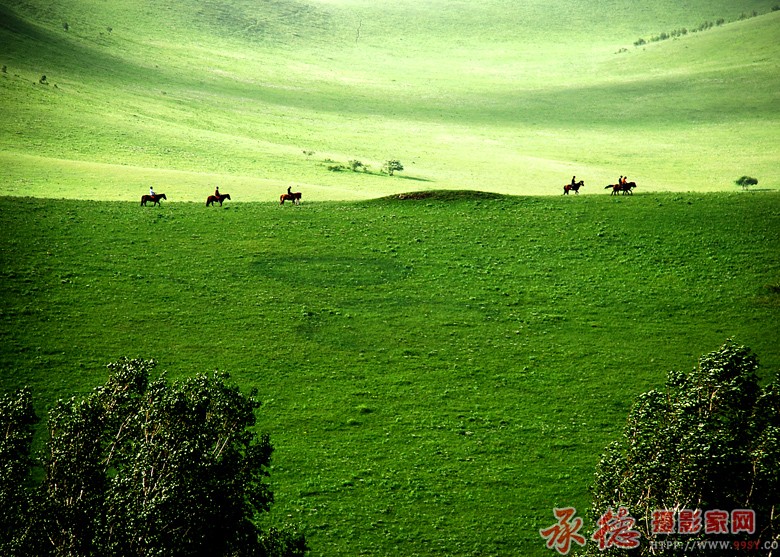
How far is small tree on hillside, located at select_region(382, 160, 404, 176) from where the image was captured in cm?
7151

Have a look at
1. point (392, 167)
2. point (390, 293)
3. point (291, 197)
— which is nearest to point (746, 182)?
point (392, 167)

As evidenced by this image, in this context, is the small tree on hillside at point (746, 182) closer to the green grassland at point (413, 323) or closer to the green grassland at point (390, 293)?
the green grassland at point (390, 293)

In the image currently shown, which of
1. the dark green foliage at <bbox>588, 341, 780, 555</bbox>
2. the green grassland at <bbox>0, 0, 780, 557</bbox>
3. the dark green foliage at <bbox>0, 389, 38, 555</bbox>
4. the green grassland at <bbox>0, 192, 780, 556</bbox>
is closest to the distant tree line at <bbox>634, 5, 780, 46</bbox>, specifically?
the green grassland at <bbox>0, 0, 780, 557</bbox>

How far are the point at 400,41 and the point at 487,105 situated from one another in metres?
62.6

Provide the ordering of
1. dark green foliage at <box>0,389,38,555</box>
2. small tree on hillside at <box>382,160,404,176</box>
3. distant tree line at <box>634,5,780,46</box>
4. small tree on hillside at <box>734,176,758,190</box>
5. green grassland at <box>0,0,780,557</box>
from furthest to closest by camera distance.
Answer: distant tree line at <box>634,5,780,46</box> < small tree on hillside at <box>382,160,404,176</box> < small tree on hillside at <box>734,176,758,190</box> < green grassland at <box>0,0,780,557</box> < dark green foliage at <box>0,389,38,555</box>

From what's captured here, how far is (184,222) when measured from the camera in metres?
41.1

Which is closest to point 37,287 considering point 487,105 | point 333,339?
point 333,339

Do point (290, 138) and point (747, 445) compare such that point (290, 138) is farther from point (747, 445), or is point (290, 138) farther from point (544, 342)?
point (747, 445)

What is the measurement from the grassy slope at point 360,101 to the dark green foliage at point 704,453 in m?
41.4

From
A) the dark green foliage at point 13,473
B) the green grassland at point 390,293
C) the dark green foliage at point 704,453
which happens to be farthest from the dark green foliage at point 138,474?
the green grassland at point 390,293

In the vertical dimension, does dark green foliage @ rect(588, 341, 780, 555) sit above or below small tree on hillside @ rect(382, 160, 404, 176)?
below

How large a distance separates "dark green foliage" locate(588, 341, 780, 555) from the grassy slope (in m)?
41.4

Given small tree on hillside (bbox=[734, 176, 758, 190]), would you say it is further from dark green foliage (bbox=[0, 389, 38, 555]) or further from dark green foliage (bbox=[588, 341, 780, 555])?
dark green foliage (bbox=[0, 389, 38, 555])

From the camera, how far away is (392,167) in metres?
71.9
